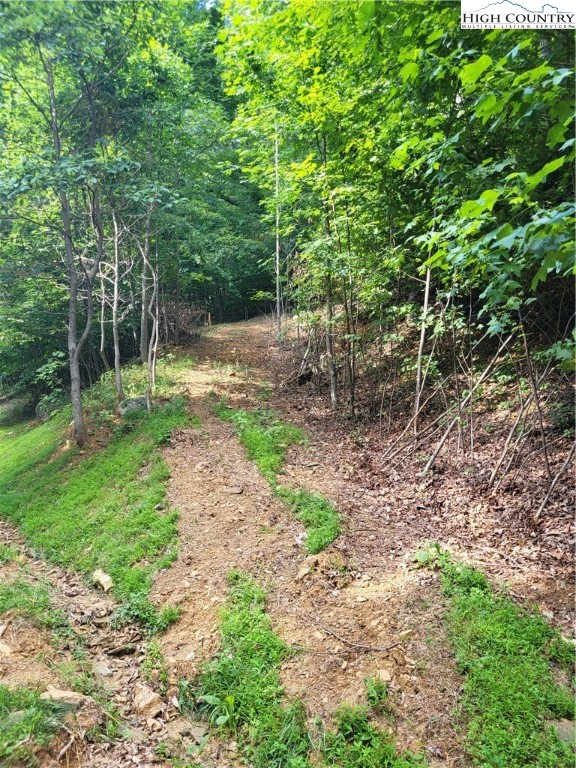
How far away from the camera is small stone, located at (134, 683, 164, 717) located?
10.9 ft

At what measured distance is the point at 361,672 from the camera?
3.25 meters

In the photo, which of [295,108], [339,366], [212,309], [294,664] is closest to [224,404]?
[339,366]

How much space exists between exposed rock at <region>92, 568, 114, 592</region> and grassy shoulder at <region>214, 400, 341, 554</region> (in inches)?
96.5

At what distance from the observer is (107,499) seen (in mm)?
7035

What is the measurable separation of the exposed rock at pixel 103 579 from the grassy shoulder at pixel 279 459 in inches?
96.5

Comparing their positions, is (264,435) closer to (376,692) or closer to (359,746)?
(376,692)

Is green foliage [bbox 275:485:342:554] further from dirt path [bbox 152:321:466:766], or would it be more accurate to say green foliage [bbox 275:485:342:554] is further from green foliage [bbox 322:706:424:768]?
green foliage [bbox 322:706:424:768]

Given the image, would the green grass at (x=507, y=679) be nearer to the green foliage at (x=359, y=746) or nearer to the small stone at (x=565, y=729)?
the small stone at (x=565, y=729)

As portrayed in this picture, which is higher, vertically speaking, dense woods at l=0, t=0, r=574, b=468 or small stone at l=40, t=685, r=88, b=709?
dense woods at l=0, t=0, r=574, b=468

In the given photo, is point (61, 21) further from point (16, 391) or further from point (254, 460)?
point (16, 391)

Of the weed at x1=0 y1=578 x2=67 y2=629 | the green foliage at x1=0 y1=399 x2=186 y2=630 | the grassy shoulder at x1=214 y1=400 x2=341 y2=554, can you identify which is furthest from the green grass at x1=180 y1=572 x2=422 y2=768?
the weed at x1=0 y1=578 x2=67 y2=629

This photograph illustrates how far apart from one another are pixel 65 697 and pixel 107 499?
13.7ft

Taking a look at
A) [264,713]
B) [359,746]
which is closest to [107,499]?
[264,713]

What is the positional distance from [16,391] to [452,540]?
59.0 feet
